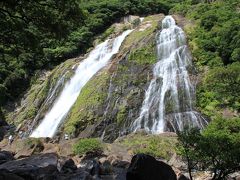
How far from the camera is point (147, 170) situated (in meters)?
14.6

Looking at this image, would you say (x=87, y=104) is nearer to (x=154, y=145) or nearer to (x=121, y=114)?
(x=121, y=114)

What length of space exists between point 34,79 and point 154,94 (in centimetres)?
2723

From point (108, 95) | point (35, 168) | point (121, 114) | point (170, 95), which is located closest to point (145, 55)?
point (108, 95)

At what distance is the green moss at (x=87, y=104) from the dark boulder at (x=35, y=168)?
15.1m

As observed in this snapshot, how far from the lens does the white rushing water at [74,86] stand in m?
41.3

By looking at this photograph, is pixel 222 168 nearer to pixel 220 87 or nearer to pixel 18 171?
pixel 18 171

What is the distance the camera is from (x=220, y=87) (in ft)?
90.3

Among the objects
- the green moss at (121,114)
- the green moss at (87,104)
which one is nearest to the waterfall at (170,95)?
the green moss at (121,114)

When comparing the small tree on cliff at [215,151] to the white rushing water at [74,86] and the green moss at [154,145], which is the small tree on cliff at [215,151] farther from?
the white rushing water at [74,86]

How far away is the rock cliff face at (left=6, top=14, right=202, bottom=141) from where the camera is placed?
119 ft

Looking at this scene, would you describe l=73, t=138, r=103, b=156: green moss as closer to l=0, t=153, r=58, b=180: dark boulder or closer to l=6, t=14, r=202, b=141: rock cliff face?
l=0, t=153, r=58, b=180: dark boulder

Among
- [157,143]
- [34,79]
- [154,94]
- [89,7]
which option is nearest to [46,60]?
[34,79]

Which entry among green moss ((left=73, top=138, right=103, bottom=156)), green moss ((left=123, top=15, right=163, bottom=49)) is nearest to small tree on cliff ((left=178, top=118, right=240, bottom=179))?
green moss ((left=73, top=138, right=103, bottom=156))

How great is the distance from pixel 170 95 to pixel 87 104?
26.2 feet
